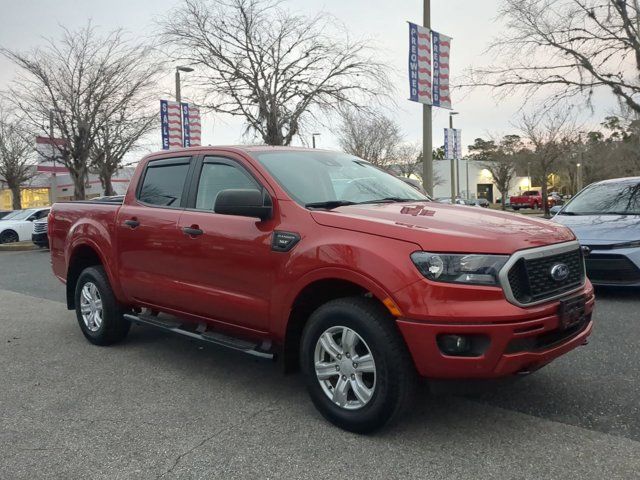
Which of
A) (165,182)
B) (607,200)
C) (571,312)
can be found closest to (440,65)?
(607,200)

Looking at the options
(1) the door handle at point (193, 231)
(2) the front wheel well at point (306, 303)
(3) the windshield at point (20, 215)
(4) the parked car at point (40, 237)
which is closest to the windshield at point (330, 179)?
(2) the front wheel well at point (306, 303)

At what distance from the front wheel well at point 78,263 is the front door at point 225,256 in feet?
5.55

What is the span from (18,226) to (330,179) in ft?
67.4

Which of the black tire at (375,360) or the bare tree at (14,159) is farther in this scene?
the bare tree at (14,159)

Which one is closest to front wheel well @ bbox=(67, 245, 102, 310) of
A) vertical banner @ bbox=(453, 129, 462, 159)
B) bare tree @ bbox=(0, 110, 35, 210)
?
vertical banner @ bbox=(453, 129, 462, 159)

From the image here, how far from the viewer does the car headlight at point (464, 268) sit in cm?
302

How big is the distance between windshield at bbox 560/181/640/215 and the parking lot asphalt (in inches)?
117

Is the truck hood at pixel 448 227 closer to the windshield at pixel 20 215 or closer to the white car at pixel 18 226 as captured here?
the white car at pixel 18 226

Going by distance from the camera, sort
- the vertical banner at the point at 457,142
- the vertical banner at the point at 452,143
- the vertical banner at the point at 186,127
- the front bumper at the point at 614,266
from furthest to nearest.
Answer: the vertical banner at the point at 457,142 → the vertical banner at the point at 452,143 → the vertical banner at the point at 186,127 → the front bumper at the point at 614,266

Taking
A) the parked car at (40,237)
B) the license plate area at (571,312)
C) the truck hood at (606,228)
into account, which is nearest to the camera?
the license plate area at (571,312)

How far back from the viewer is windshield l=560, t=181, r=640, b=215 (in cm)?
761

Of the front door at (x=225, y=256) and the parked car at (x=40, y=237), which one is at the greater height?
the front door at (x=225, y=256)

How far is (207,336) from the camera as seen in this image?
4258mm

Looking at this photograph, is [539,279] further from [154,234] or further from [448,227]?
[154,234]
